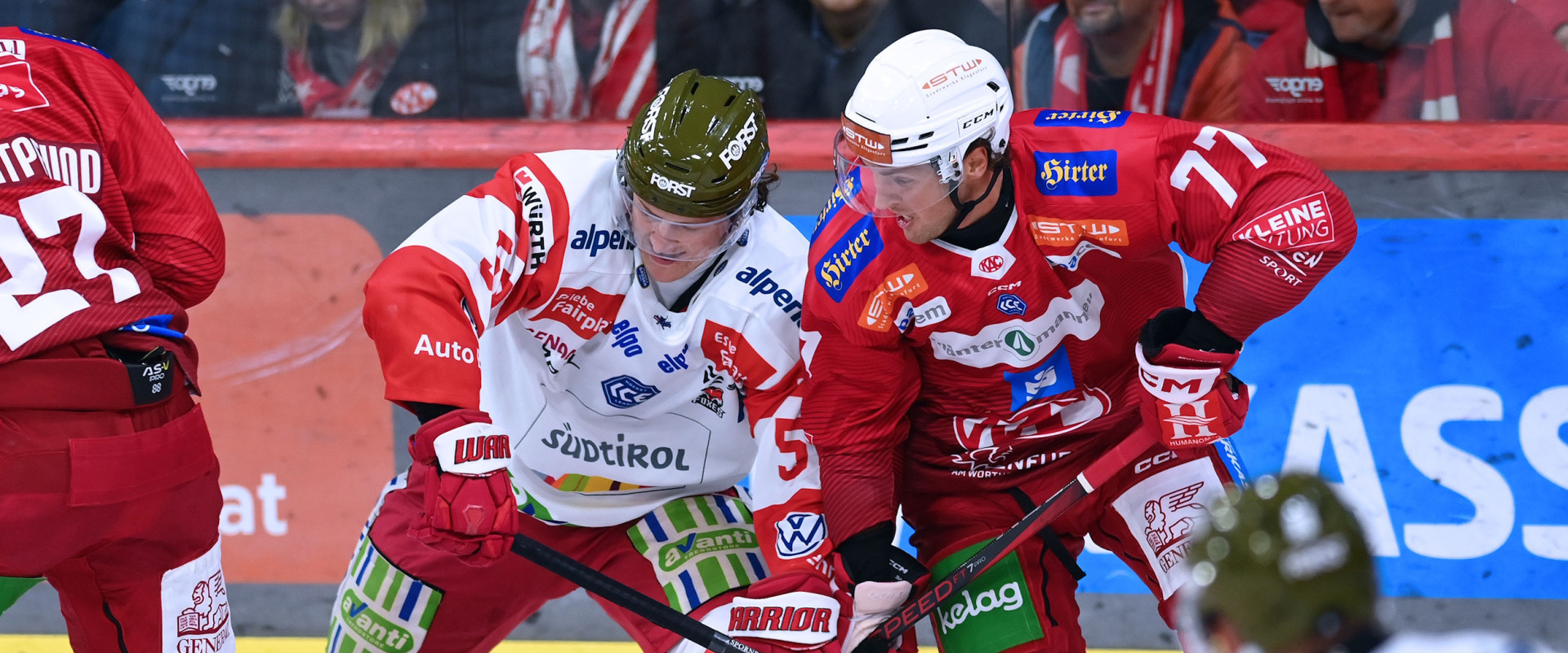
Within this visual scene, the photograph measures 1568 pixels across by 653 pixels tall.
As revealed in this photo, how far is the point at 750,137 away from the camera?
2420 millimetres

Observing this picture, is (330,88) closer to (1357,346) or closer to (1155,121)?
(1155,121)

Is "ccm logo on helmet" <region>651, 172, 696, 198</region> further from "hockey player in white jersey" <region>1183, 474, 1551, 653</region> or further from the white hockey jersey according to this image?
"hockey player in white jersey" <region>1183, 474, 1551, 653</region>

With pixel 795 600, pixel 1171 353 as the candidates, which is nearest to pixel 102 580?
pixel 795 600

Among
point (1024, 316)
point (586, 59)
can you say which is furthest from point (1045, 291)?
point (586, 59)

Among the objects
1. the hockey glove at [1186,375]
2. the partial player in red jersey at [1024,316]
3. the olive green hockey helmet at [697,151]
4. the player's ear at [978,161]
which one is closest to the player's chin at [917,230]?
the partial player in red jersey at [1024,316]

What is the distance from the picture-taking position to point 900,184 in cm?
229

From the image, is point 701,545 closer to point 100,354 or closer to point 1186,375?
point 1186,375

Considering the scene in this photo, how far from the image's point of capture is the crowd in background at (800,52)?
3.50 m

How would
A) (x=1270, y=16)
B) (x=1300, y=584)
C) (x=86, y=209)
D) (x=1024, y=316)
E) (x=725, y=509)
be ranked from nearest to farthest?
(x=1300, y=584) → (x=86, y=209) → (x=1024, y=316) → (x=725, y=509) → (x=1270, y=16)

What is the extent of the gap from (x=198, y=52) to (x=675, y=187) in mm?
2092

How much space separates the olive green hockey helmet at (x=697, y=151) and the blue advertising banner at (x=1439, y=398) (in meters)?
1.53

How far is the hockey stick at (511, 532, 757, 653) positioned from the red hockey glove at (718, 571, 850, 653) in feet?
0.11

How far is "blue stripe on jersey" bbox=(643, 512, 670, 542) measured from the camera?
2668mm

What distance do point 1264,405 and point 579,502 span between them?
178 centimetres
